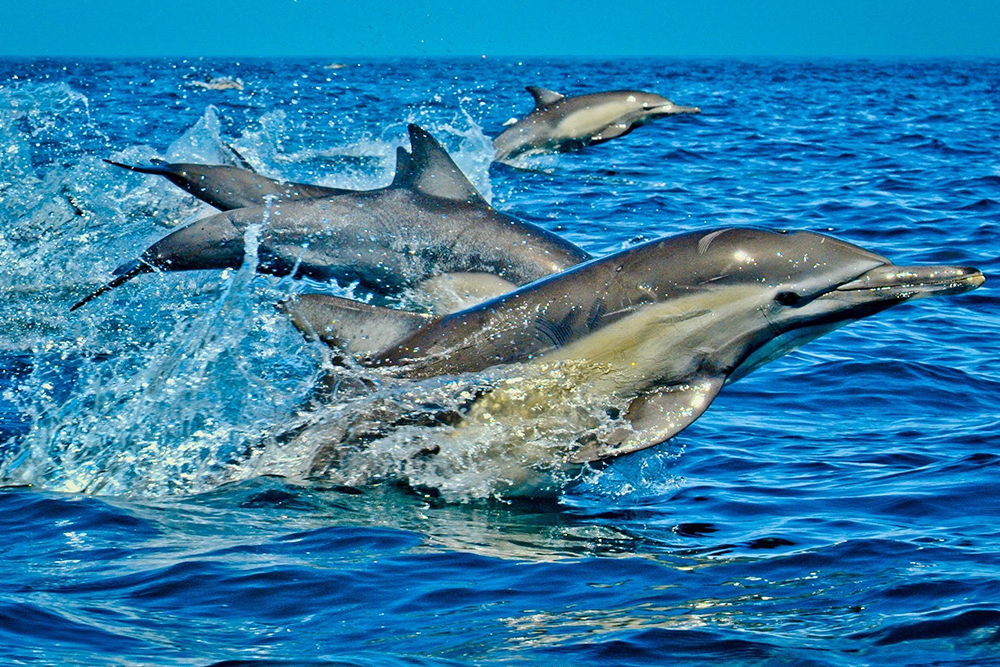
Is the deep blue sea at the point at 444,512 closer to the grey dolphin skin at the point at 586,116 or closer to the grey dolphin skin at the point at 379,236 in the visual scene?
the grey dolphin skin at the point at 379,236

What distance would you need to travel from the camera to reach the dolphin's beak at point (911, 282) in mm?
6113

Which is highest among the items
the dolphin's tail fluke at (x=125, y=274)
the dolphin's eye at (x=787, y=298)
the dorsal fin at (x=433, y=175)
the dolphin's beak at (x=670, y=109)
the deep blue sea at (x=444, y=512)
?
the dolphin's beak at (x=670, y=109)

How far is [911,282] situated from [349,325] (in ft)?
9.28

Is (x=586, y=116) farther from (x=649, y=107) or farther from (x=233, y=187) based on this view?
(x=233, y=187)

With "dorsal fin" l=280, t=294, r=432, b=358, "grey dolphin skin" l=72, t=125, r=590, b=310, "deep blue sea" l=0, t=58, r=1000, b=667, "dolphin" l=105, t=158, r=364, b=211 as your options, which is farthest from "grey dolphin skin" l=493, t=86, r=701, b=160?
"dorsal fin" l=280, t=294, r=432, b=358

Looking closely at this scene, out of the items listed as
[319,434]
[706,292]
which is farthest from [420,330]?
[706,292]

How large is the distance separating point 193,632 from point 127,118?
27495mm

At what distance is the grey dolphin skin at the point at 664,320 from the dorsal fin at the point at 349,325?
172mm

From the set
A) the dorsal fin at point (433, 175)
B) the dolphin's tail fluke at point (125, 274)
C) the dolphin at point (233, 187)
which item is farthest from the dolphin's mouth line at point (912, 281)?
the dolphin's tail fluke at point (125, 274)

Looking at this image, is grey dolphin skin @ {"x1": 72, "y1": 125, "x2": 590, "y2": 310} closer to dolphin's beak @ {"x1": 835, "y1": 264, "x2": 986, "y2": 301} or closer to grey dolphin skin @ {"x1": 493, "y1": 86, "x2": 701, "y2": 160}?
dolphin's beak @ {"x1": 835, "y1": 264, "x2": 986, "y2": 301}

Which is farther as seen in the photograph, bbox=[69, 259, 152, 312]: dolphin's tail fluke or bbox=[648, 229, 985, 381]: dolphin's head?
bbox=[69, 259, 152, 312]: dolphin's tail fluke

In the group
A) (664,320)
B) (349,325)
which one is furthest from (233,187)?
(664,320)

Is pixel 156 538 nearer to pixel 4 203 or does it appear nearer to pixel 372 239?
pixel 372 239

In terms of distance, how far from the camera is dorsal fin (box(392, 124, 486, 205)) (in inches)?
366
